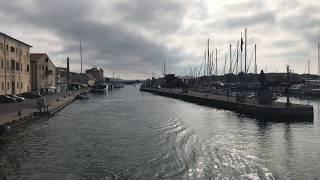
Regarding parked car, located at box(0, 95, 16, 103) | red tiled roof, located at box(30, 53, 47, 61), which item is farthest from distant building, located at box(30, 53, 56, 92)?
parked car, located at box(0, 95, 16, 103)

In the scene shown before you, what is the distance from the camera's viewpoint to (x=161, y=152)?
3072 centimetres

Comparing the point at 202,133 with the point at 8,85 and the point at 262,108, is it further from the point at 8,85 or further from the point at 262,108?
the point at 8,85

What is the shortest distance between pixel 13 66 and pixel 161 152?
68331 mm

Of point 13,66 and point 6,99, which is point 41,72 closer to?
point 13,66

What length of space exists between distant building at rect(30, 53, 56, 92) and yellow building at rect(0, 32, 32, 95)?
1109 centimetres

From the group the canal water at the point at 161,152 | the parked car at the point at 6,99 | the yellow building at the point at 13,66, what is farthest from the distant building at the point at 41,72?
the canal water at the point at 161,152

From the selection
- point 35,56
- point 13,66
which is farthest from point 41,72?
point 13,66

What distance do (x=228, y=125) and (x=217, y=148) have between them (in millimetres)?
16680

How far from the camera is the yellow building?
276 ft

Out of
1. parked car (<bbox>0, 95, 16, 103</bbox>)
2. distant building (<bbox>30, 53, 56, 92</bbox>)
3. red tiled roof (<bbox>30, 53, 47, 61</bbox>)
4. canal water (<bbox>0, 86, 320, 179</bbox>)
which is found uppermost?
red tiled roof (<bbox>30, 53, 47, 61</bbox>)

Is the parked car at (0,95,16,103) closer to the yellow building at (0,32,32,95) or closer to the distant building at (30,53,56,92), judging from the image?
the yellow building at (0,32,32,95)

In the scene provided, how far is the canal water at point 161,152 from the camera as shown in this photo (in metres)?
24.7

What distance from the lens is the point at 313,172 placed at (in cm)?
2500

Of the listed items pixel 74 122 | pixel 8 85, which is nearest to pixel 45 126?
pixel 74 122
